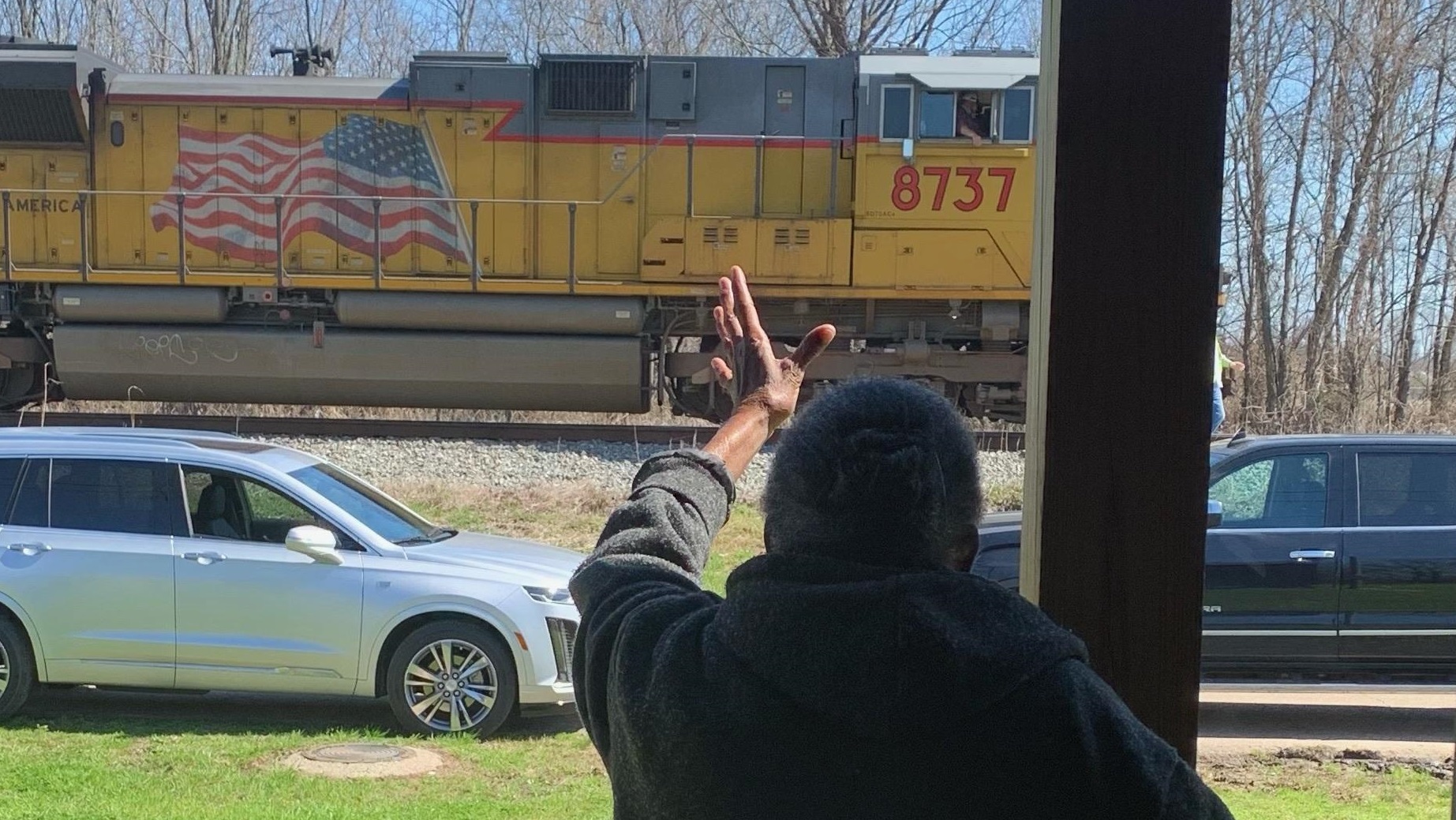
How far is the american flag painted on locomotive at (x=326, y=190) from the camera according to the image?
1407cm

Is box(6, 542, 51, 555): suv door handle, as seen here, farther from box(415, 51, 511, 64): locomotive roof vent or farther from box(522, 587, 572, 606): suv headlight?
box(415, 51, 511, 64): locomotive roof vent

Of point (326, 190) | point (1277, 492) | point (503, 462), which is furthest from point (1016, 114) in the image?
point (326, 190)

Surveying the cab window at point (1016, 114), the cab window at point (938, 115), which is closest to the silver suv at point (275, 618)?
the cab window at point (938, 115)

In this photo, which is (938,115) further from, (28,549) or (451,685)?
(28,549)

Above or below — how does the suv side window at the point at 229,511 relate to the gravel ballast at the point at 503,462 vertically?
above

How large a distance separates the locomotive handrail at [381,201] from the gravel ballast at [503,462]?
2.08 metres

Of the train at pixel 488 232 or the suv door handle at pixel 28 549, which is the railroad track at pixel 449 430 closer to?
the train at pixel 488 232

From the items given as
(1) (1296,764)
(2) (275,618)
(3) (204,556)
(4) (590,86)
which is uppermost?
(4) (590,86)

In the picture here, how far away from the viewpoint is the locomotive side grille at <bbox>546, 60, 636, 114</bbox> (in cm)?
1379

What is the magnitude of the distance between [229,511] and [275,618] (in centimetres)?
69

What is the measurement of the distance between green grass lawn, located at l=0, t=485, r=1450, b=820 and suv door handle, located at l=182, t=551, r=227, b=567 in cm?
79

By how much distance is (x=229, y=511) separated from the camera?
6.46 meters

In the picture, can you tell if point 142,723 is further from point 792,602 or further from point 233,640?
point 792,602

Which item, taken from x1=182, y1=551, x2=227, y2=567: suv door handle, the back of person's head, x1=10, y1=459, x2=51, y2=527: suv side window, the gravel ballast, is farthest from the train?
the back of person's head
